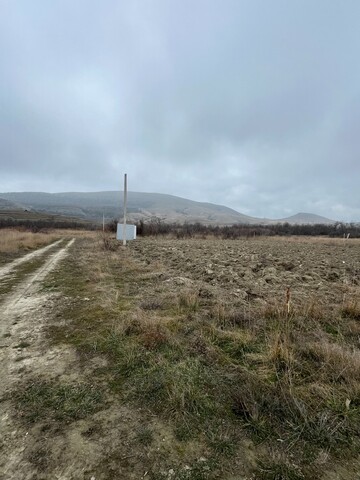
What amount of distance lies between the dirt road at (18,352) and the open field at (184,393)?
2 cm

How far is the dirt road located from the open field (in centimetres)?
2

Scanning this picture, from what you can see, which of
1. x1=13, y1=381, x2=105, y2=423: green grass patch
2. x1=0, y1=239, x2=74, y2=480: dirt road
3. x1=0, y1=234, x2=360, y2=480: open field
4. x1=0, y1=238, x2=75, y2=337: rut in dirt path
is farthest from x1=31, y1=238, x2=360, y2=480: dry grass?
x1=0, y1=238, x2=75, y2=337: rut in dirt path

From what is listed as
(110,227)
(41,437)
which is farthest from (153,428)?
(110,227)

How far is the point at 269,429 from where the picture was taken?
8.07ft

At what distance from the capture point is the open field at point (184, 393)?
2.13 m

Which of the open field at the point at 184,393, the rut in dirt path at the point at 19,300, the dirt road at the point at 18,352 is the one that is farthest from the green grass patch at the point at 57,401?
the rut in dirt path at the point at 19,300

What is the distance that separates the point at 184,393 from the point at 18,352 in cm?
260

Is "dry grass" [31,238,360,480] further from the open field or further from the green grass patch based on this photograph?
the green grass patch

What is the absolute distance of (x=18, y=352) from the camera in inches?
154

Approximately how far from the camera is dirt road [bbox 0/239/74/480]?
7.09 feet

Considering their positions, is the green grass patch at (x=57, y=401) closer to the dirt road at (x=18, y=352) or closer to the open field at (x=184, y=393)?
the open field at (x=184, y=393)

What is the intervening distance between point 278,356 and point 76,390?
2.53 metres

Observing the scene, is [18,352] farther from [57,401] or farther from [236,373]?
[236,373]

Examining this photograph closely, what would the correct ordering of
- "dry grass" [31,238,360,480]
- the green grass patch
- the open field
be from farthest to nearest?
the green grass patch < "dry grass" [31,238,360,480] < the open field
